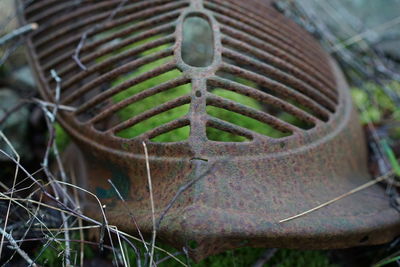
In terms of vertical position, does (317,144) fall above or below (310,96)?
below

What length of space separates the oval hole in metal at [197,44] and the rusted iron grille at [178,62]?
43 centimetres

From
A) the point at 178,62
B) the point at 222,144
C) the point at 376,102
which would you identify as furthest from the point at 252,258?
the point at 376,102

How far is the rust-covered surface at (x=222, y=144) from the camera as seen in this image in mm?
1437

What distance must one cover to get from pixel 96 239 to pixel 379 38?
109 inches

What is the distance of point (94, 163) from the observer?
6.13ft

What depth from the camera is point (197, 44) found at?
103 inches

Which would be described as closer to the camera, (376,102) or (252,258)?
(252,258)

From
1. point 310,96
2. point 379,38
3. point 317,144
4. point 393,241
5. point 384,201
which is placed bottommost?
point 393,241

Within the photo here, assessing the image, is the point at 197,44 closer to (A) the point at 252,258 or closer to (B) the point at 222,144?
(B) the point at 222,144

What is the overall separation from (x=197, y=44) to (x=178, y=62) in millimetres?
957

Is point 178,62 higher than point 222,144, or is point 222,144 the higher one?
point 178,62

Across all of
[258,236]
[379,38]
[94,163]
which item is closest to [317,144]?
[258,236]

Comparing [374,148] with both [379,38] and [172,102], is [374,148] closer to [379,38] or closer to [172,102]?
[172,102]

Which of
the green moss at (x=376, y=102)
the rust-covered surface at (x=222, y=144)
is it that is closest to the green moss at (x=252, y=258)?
the rust-covered surface at (x=222, y=144)
